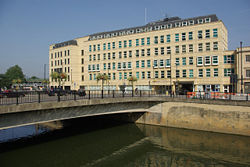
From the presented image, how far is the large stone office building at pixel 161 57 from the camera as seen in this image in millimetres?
40625

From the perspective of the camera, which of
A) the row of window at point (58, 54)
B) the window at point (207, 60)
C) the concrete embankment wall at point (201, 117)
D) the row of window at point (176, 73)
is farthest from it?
the row of window at point (58, 54)

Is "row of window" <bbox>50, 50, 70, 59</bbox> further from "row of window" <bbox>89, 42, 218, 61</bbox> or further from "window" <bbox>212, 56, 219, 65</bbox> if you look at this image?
"window" <bbox>212, 56, 219, 65</bbox>

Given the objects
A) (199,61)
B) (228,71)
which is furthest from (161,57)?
(228,71)

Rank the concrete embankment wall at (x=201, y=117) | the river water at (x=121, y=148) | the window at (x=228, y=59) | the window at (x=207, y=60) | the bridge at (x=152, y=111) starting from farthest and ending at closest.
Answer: the window at (x=207, y=60) < the window at (x=228, y=59) < the concrete embankment wall at (x=201, y=117) < the river water at (x=121, y=148) < the bridge at (x=152, y=111)

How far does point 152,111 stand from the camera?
92.5ft

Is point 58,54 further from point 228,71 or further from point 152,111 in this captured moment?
point 228,71

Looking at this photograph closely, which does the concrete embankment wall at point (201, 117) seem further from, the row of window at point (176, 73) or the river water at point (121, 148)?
the row of window at point (176, 73)

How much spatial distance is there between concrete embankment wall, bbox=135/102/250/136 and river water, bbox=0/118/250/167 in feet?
3.04

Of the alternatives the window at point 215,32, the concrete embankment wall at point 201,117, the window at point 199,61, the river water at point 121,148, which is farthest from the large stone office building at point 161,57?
the river water at point 121,148

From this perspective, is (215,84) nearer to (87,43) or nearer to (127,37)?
(127,37)

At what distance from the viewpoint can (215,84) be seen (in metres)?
40.9

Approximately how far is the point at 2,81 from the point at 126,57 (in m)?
87.0

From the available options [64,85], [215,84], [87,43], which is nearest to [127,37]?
[87,43]

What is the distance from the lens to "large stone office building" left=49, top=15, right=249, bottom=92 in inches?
1599
